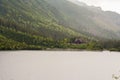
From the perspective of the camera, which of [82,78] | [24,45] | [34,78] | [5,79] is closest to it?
[5,79]

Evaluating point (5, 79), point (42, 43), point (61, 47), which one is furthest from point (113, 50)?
point (5, 79)

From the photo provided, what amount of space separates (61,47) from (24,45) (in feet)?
81.8

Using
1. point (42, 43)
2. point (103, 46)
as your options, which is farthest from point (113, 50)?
point (42, 43)

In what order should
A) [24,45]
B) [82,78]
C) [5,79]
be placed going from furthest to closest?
[24,45] < [82,78] < [5,79]

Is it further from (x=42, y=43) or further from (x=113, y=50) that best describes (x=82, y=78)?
(x=42, y=43)

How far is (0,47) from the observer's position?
157625mm

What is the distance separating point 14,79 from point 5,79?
207cm

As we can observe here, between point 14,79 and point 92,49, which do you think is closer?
point 14,79

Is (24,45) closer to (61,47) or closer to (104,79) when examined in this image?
(61,47)

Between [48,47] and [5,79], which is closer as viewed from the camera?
[5,79]

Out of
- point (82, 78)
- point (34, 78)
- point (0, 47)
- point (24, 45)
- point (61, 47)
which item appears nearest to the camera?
point (34, 78)

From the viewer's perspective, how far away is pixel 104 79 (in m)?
56.8

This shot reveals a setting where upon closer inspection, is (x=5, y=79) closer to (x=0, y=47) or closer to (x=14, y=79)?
(x=14, y=79)

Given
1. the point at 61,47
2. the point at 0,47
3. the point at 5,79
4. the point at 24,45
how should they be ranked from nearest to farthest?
the point at 5,79
the point at 0,47
the point at 24,45
the point at 61,47
